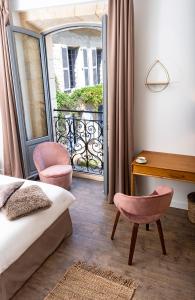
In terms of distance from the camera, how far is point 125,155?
2.83 metres

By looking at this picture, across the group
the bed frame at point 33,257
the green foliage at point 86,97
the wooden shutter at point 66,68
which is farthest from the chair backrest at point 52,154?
the wooden shutter at point 66,68

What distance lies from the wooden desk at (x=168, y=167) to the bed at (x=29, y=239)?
0.83m

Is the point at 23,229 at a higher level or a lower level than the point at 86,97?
lower

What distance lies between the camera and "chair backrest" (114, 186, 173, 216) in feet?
6.05

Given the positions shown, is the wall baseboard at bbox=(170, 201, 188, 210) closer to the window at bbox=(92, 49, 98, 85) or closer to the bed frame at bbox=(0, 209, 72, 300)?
the bed frame at bbox=(0, 209, 72, 300)

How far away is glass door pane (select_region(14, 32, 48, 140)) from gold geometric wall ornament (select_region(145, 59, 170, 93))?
1862mm

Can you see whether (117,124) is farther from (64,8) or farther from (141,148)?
(64,8)

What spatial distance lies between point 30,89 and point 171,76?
2212 mm

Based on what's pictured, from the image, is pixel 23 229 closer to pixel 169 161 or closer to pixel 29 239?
pixel 29 239

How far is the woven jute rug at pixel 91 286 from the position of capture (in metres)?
1.73

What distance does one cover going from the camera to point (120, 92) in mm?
2621

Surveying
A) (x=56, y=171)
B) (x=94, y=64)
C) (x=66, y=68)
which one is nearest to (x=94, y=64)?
(x=94, y=64)

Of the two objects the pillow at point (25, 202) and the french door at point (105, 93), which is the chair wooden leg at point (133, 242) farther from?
the french door at point (105, 93)

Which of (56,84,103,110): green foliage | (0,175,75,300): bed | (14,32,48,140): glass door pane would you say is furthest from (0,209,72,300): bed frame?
(56,84,103,110): green foliage
